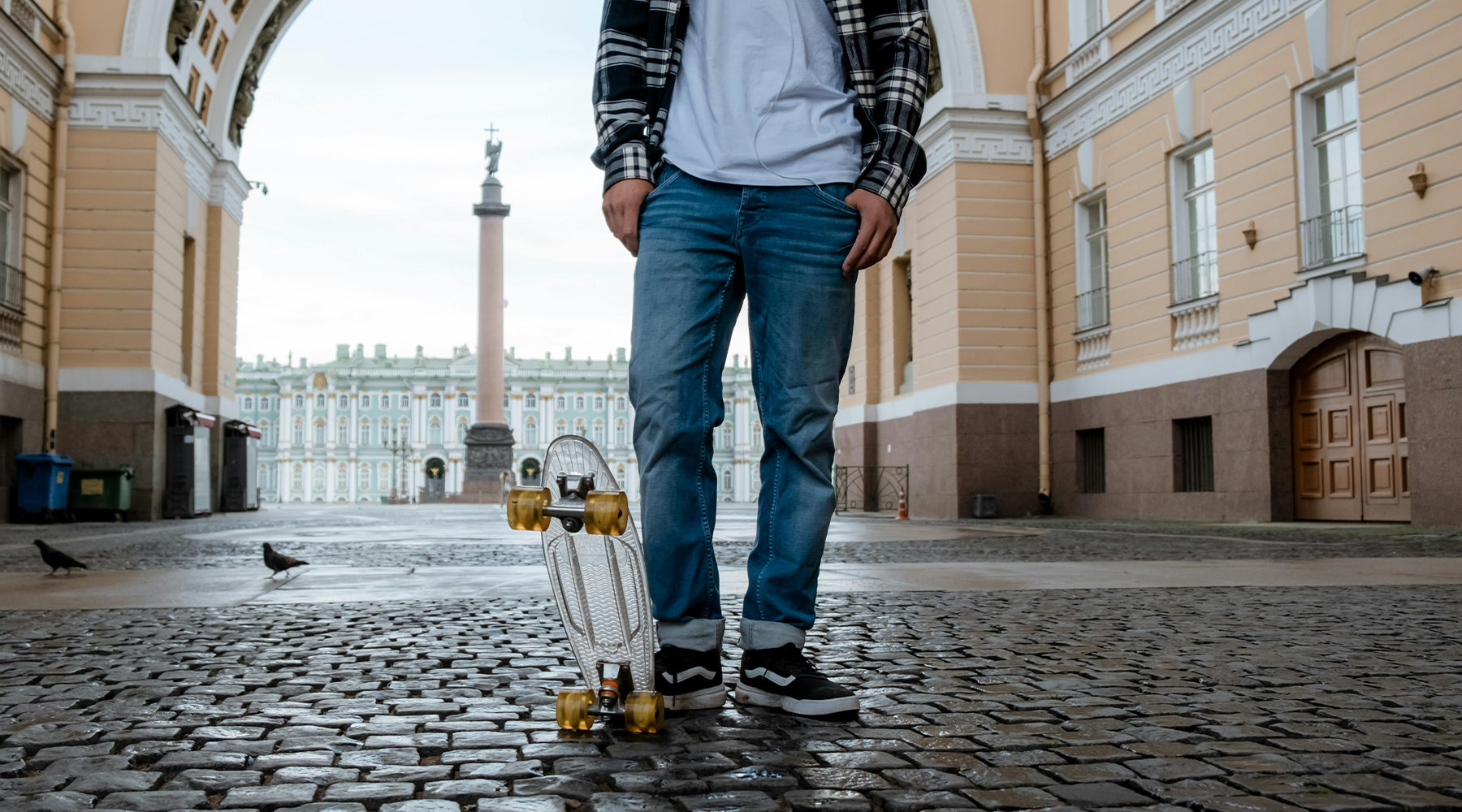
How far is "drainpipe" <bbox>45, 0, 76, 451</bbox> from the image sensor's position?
1477 cm

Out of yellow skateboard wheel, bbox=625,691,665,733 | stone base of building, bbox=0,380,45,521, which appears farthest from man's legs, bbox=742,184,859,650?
stone base of building, bbox=0,380,45,521

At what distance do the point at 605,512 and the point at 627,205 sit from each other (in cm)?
82

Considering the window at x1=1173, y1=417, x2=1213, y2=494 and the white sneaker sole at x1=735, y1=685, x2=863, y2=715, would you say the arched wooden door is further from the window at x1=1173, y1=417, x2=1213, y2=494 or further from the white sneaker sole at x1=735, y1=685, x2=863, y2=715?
the white sneaker sole at x1=735, y1=685, x2=863, y2=715

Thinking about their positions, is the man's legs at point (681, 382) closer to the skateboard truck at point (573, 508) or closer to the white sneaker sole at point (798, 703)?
the white sneaker sole at point (798, 703)

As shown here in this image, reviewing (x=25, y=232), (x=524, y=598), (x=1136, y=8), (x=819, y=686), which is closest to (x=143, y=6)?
(x=25, y=232)

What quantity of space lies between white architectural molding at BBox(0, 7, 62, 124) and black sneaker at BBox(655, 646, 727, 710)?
14216 mm

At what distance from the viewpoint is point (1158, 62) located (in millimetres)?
13570

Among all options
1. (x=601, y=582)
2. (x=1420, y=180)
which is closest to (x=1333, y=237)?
(x=1420, y=180)

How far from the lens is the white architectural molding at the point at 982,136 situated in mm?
16078

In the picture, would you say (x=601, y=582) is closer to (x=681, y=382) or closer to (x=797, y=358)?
(x=681, y=382)

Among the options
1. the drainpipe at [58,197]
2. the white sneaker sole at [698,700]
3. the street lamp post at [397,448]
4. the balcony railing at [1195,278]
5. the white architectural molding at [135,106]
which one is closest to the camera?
the white sneaker sole at [698,700]

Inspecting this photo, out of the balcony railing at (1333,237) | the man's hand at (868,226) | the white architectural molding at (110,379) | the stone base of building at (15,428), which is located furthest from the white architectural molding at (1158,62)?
the stone base of building at (15,428)

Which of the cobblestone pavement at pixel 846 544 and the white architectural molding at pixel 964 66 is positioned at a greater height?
the white architectural molding at pixel 964 66

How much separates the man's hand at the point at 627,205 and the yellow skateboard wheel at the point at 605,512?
0.73 metres
